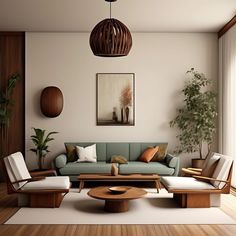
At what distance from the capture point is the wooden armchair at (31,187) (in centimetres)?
580

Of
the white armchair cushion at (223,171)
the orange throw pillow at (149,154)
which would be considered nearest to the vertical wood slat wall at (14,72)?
the orange throw pillow at (149,154)

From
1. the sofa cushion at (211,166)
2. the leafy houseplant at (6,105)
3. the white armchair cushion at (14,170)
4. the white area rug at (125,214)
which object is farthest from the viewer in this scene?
the leafy houseplant at (6,105)

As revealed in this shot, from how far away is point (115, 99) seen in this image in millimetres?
8555

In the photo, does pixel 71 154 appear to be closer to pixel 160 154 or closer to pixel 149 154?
pixel 149 154

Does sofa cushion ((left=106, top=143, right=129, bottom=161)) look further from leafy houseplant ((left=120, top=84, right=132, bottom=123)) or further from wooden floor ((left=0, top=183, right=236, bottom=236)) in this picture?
wooden floor ((left=0, top=183, right=236, bottom=236))

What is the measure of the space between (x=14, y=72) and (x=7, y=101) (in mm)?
696

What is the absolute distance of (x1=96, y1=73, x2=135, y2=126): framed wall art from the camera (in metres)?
8.55

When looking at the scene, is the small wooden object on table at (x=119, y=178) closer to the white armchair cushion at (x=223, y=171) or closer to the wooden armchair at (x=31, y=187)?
the wooden armchair at (x=31, y=187)

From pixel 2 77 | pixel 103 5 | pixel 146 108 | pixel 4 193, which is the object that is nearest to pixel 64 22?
pixel 103 5

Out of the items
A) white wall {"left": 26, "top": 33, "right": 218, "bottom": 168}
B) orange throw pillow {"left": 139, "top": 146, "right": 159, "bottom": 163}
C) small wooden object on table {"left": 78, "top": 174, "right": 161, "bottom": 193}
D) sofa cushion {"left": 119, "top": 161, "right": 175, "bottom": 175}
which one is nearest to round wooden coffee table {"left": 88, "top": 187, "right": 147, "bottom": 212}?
small wooden object on table {"left": 78, "top": 174, "right": 161, "bottom": 193}

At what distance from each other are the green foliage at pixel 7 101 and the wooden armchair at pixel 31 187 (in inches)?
93.5

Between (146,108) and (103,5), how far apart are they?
269 cm

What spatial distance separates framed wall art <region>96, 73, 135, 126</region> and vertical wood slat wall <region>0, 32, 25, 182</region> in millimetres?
1631

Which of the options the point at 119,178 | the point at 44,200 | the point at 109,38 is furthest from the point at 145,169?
the point at 109,38
